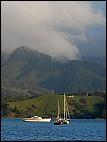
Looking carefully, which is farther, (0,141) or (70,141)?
(70,141)

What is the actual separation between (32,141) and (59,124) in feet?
353

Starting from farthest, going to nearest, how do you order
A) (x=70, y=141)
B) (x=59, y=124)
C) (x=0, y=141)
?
(x=59, y=124)
(x=70, y=141)
(x=0, y=141)

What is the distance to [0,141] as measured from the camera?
3243 inches

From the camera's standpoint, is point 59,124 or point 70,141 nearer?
point 70,141

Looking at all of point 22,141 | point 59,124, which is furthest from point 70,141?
point 59,124

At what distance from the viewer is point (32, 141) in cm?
8519

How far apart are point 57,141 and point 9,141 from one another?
32.5 feet

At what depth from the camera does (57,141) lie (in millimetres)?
87875

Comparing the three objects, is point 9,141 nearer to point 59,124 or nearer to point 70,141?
point 70,141

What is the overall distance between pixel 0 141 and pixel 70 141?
556 inches

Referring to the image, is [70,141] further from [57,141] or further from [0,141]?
[0,141]

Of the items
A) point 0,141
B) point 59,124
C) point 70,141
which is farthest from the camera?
point 59,124

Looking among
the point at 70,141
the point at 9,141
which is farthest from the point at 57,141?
the point at 9,141

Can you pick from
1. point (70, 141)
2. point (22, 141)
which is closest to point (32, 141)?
point (22, 141)
